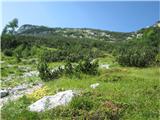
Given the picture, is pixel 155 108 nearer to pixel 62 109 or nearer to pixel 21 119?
pixel 62 109

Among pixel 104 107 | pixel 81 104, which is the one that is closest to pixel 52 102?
pixel 81 104

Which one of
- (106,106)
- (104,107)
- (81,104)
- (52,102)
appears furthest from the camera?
(52,102)

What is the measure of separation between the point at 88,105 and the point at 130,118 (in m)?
2.27

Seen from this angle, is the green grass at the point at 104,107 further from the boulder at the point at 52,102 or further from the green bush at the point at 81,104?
the boulder at the point at 52,102

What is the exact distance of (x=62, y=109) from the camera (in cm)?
1762

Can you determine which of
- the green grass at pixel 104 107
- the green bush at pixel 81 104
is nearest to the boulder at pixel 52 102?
the green grass at pixel 104 107

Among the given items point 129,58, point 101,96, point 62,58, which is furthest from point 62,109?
point 62,58

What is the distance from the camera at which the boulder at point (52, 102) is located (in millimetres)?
18297

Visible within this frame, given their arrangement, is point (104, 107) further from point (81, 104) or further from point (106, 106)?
point (81, 104)

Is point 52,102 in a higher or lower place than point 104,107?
lower

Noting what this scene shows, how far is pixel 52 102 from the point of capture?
1881cm

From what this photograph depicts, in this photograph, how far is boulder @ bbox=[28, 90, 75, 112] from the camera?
18297mm

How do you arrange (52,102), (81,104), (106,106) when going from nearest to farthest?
1. (106,106)
2. (81,104)
3. (52,102)

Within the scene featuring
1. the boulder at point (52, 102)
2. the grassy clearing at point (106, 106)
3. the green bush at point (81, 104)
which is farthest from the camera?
the boulder at point (52, 102)
